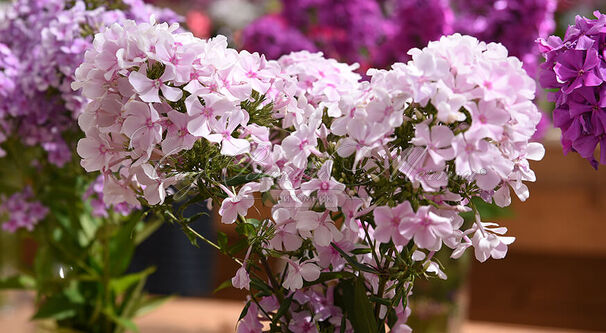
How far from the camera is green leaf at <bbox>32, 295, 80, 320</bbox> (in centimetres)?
72

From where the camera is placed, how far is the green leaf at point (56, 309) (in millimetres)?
719

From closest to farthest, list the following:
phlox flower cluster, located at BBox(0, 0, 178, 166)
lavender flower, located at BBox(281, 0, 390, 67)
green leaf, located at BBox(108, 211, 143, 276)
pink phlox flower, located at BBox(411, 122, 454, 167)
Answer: pink phlox flower, located at BBox(411, 122, 454, 167) < phlox flower cluster, located at BBox(0, 0, 178, 166) < green leaf, located at BBox(108, 211, 143, 276) < lavender flower, located at BBox(281, 0, 390, 67)

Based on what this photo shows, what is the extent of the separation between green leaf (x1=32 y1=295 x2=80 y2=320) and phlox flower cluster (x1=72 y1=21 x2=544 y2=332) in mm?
300

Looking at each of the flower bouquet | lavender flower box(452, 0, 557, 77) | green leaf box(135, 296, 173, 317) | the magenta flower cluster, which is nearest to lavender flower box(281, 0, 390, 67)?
the magenta flower cluster

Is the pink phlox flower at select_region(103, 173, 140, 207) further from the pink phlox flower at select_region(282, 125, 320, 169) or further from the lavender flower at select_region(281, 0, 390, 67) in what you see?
the lavender flower at select_region(281, 0, 390, 67)

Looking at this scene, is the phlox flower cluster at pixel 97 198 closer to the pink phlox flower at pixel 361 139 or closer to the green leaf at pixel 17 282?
the green leaf at pixel 17 282

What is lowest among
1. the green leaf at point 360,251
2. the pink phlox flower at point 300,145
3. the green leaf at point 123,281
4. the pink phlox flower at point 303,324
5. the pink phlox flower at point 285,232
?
the green leaf at point 123,281

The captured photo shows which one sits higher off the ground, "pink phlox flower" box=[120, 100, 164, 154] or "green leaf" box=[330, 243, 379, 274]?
"pink phlox flower" box=[120, 100, 164, 154]

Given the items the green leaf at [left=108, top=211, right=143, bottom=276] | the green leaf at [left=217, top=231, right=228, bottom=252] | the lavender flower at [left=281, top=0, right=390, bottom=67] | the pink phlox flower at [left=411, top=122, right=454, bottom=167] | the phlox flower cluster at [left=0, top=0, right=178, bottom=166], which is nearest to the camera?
the pink phlox flower at [left=411, top=122, right=454, bottom=167]

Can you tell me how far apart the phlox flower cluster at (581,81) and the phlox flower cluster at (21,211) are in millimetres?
532

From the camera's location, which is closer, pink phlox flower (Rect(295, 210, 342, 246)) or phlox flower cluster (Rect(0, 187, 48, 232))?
pink phlox flower (Rect(295, 210, 342, 246))

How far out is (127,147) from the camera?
0.45 meters

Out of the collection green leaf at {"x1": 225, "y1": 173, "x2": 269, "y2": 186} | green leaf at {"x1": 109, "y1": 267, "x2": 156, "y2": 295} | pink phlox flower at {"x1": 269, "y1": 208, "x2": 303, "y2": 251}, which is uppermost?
green leaf at {"x1": 225, "y1": 173, "x2": 269, "y2": 186}

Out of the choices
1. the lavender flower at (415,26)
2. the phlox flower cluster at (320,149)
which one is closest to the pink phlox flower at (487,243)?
the phlox flower cluster at (320,149)
